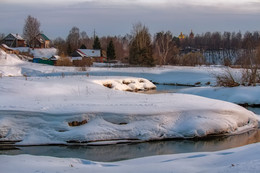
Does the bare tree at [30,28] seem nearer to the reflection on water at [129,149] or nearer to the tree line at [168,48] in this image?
the tree line at [168,48]

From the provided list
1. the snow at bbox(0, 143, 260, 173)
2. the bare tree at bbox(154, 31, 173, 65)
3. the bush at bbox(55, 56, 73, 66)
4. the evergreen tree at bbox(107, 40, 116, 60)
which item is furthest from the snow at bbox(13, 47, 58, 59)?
the snow at bbox(0, 143, 260, 173)

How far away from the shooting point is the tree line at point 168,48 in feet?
134

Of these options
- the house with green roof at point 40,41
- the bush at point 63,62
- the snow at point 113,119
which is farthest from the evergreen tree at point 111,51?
the snow at point 113,119

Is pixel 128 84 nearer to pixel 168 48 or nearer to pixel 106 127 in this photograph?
pixel 106 127

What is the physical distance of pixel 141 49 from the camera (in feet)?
134

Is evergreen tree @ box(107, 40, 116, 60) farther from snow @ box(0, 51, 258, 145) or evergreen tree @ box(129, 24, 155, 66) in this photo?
snow @ box(0, 51, 258, 145)

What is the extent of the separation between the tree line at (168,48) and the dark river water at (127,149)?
1194 cm

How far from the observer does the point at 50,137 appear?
373 inches

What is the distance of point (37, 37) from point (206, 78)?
47262mm

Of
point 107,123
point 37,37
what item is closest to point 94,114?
point 107,123

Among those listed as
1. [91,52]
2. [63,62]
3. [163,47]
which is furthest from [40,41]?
[163,47]

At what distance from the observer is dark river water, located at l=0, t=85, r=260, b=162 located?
8.41m

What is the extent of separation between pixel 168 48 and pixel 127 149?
47.3m

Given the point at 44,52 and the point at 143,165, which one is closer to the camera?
the point at 143,165
